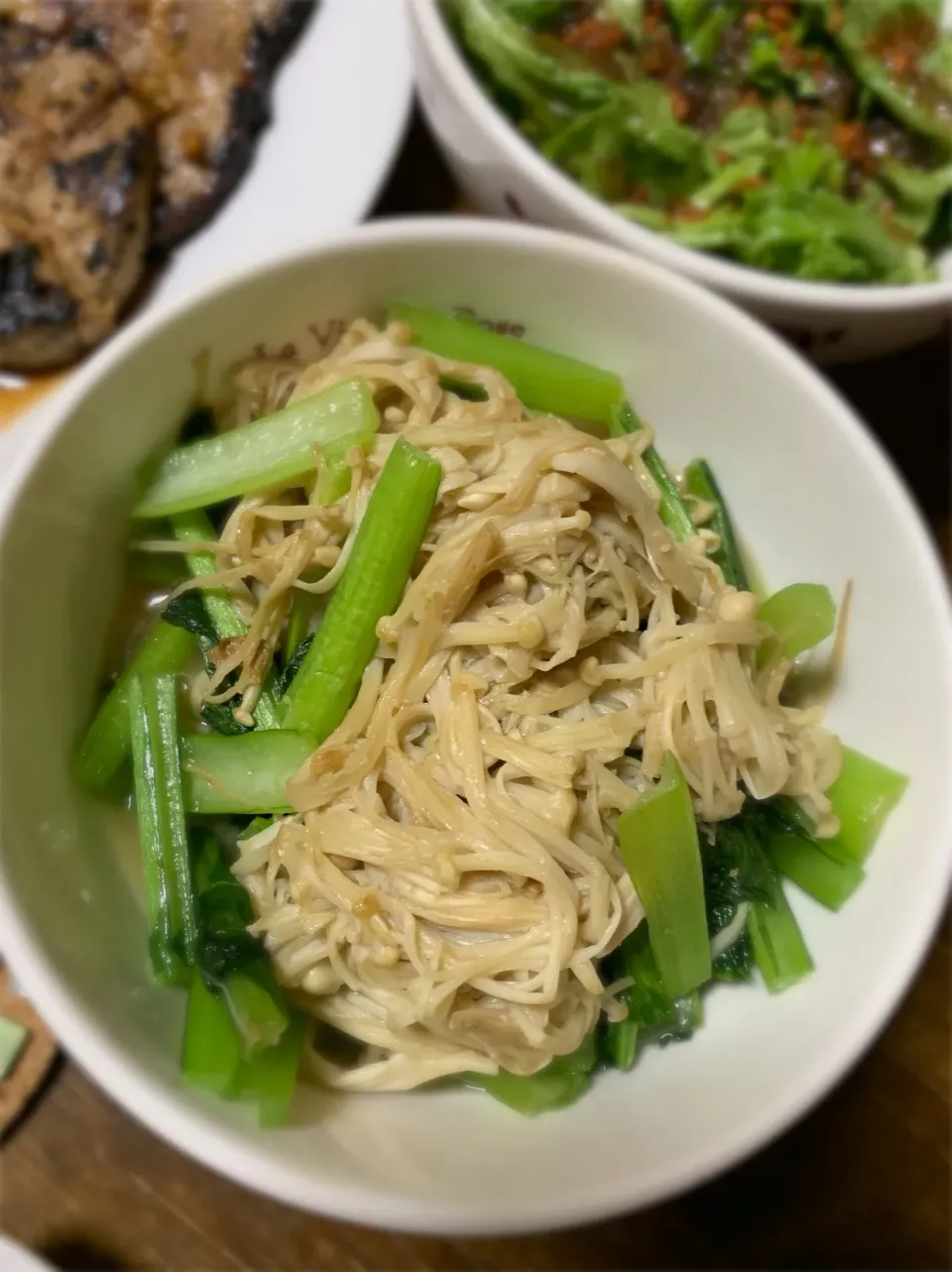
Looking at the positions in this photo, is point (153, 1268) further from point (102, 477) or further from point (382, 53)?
point (382, 53)

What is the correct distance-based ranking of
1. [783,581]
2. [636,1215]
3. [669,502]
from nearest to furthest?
1. [669,502]
2. [783,581]
3. [636,1215]

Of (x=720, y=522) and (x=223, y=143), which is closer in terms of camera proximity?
(x=720, y=522)

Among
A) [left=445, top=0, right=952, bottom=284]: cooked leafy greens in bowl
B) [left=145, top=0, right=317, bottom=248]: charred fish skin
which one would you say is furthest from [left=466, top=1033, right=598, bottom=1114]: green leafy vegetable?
[left=145, top=0, right=317, bottom=248]: charred fish skin

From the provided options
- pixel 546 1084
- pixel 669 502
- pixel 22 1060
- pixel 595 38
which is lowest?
pixel 22 1060

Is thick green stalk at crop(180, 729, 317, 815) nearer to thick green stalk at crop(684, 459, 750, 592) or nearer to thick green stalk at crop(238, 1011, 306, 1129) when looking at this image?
thick green stalk at crop(238, 1011, 306, 1129)

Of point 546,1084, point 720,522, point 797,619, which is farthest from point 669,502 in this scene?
point 546,1084

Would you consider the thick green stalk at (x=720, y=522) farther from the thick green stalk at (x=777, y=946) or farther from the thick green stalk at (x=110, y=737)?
the thick green stalk at (x=110, y=737)

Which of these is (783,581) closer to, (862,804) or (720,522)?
(720,522)

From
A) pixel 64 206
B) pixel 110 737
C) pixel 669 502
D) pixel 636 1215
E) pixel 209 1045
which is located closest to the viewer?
pixel 209 1045
